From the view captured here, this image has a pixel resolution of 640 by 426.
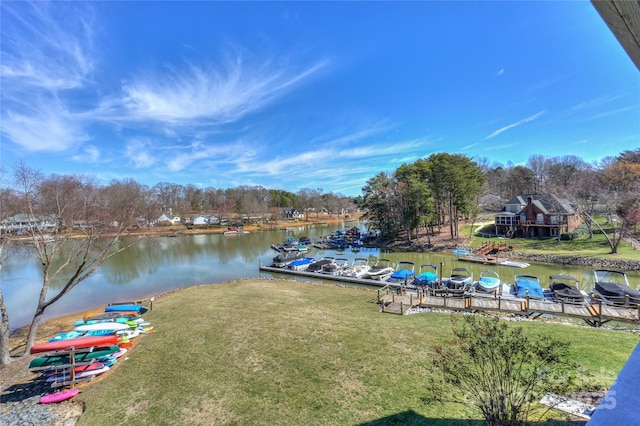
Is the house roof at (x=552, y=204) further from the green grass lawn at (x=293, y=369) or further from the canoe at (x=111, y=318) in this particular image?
the canoe at (x=111, y=318)

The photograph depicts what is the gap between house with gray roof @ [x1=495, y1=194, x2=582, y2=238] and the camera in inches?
1252

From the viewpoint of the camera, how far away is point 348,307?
506 inches

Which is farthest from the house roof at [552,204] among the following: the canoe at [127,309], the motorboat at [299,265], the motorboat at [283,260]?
the canoe at [127,309]

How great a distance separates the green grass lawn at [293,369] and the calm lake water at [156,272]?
10.5m

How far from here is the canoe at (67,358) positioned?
7305mm

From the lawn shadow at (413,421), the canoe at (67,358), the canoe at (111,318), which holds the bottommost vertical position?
the lawn shadow at (413,421)

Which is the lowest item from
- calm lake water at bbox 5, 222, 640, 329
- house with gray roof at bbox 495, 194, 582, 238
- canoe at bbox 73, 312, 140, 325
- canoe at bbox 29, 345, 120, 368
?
calm lake water at bbox 5, 222, 640, 329

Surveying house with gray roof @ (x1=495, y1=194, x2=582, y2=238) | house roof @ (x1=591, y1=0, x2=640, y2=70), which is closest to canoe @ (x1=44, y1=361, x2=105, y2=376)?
house roof @ (x1=591, y1=0, x2=640, y2=70)

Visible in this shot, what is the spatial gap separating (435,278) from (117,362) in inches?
630

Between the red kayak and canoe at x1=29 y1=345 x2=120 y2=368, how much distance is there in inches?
8.7

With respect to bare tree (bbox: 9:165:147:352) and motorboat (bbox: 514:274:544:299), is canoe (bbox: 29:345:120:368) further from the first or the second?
motorboat (bbox: 514:274:544:299)

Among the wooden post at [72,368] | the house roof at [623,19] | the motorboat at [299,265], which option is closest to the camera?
the house roof at [623,19]

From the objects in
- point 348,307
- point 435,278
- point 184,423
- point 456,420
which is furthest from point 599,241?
point 184,423

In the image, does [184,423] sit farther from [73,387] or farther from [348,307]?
[348,307]
